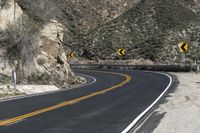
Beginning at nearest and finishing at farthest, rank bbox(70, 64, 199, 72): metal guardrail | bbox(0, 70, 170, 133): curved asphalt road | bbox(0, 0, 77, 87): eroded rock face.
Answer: bbox(0, 70, 170, 133): curved asphalt road < bbox(0, 0, 77, 87): eroded rock face < bbox(70, 64, 199, 72): metal guardrail

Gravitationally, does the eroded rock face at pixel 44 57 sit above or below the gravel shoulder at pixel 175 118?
above

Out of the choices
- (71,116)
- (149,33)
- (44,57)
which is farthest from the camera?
(149,33)

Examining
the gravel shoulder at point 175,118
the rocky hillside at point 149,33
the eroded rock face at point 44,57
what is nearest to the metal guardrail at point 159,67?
the rocky hillside at point 149,33

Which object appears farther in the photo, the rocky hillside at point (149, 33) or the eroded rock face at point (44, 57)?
the rocky hillside at point (149, 33)

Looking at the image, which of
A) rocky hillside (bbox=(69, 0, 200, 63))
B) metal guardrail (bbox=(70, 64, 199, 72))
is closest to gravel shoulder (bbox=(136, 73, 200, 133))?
metal guardrail (bbox=(70, 64, 199, 72))

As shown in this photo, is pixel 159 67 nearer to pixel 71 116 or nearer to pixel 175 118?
pixel 175 118

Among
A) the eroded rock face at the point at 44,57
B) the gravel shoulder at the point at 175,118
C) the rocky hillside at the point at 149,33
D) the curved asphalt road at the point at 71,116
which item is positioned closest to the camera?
the curved asphalt road at the point at 71,116

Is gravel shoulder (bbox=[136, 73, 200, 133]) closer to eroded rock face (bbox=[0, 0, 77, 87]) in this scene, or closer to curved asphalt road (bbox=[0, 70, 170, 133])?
curved asphalt road (bbox=[0, 70, 170, 133])

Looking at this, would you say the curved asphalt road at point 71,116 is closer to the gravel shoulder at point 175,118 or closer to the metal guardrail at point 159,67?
the gravel shoulder at point 175,118

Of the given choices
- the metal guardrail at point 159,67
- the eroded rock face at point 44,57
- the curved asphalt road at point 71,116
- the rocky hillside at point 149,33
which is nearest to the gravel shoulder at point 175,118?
the curved asphalt road at point 71,116

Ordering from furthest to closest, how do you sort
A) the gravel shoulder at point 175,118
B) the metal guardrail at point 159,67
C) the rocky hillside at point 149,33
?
1. the rocky hillside at point 149,33
2. the metal guardrail at point 159,67
3. the gravel shoulder at point 175,118

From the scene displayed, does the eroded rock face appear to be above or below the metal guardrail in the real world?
above

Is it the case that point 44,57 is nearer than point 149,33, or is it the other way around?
point 44,57

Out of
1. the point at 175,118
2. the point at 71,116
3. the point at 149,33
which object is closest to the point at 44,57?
the point at 71,116
